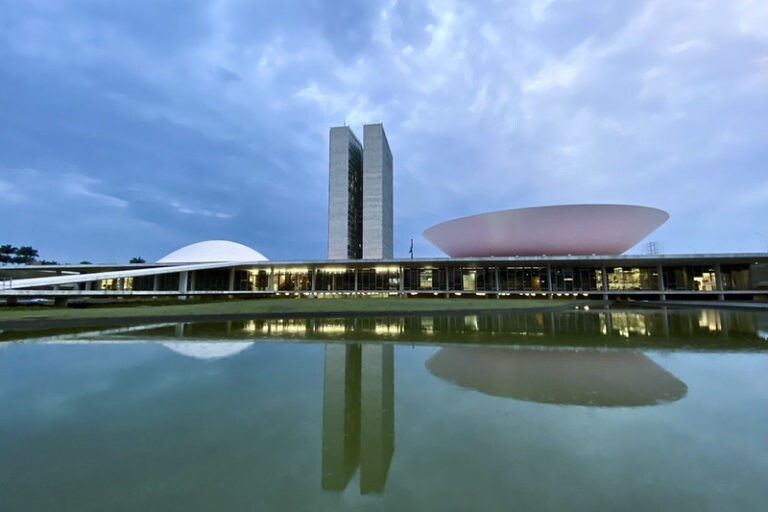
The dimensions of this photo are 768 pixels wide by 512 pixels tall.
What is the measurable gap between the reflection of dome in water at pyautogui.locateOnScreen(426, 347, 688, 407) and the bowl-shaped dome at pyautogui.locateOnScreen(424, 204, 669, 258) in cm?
2591

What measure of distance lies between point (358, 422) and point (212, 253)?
48.2 meters

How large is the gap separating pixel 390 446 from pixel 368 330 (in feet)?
26.1

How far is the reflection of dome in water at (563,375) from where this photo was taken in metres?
4.31

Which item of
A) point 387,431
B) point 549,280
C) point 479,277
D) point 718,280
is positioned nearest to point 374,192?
point 479,277

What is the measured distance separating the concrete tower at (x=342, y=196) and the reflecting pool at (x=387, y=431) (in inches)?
1835

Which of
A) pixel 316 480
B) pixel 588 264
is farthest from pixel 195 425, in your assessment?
pixel 588 264

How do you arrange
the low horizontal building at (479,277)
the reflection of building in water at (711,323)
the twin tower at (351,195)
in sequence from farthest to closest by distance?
the twin tower at (351,195), the low horizontal building at (479,277), the reflection of building in water at (711,323)

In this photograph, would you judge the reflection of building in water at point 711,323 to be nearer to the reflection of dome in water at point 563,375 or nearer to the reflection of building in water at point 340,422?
the reflection of dome in water at point 563,375

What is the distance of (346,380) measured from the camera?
17.2ft

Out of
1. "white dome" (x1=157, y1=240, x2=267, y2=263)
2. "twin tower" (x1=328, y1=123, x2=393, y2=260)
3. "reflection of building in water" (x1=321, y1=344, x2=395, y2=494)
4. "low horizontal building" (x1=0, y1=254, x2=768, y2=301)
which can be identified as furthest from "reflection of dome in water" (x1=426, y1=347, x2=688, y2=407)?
"twin tower" (x1=328, y1=123, x2=393, y2=260)

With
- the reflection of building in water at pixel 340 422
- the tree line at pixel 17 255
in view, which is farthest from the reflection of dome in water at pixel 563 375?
the tree line at pixel 17 255

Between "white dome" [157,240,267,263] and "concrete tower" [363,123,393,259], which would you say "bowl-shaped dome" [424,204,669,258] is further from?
"white dome" [157,240,267,263]

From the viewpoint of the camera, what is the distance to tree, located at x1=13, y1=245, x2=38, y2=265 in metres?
56.6

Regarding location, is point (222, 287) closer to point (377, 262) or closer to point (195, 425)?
point (377, 262)
